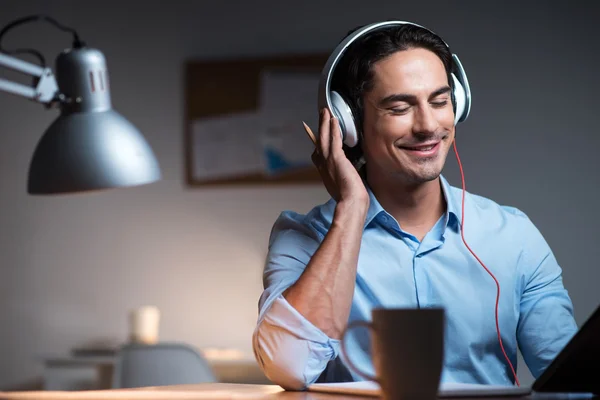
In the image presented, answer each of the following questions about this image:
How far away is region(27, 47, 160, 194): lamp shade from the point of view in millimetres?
1454

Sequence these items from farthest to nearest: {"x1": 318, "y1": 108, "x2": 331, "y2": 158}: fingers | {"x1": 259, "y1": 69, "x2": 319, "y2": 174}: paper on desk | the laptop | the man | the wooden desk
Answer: {"x1": 259, "y1": 69, "x2": 319, "y2": 174}: paper on desk, {"x1": 318, "y1": 108, "x2": 331, "y2": 158}: fingers, the man, the wooden desk, the laptop

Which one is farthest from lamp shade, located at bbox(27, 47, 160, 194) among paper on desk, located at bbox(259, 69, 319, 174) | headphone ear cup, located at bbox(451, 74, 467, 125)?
paper on desk, located at bbox(259, 69, 319, 174)

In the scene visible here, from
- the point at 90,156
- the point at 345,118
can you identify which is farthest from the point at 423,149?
the point at 90,156

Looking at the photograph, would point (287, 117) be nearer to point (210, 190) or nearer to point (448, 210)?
point (210, 190)

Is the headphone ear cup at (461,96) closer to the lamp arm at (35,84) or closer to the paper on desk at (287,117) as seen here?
the lamp arm at (35,84)

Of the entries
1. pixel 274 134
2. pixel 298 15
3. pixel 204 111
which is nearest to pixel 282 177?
pixel 274 134

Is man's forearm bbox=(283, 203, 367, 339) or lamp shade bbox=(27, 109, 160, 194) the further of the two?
lamp shade bbox=(27, 109, 160, 194)

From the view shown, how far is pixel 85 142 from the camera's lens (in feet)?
4.83

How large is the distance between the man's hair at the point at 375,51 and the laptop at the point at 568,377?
70cm

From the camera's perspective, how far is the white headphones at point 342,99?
1488 millimetres

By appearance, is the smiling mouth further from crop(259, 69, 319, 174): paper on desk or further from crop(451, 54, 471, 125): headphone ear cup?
crop(259, 69, 319, 174): paper on desk

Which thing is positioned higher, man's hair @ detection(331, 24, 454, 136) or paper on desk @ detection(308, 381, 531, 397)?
man's hair @ detection(331, 24, 454, 136)

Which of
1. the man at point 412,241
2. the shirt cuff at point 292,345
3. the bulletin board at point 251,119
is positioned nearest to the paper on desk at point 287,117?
the bulletin board at point 251,119

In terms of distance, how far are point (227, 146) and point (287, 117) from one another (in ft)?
1.00
